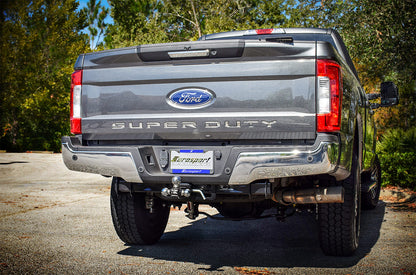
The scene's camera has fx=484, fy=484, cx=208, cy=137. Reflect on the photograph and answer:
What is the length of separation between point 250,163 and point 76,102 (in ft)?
5.63

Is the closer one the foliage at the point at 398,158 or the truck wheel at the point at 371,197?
the truck wheel at the point at 371,197

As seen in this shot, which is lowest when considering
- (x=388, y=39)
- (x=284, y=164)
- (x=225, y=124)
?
(x=284, y=164)

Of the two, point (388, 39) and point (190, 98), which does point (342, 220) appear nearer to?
point (190, 98)

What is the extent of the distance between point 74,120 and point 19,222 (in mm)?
2773

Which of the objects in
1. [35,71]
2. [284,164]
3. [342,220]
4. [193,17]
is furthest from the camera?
[193,17]

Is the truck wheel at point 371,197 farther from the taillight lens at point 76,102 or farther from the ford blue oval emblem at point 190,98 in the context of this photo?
the taillight lens at point 76,102

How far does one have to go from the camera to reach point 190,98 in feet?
13.1

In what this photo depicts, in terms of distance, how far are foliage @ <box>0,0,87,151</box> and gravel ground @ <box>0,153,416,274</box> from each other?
18.6 metres

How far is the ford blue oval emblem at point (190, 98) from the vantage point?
3961mm

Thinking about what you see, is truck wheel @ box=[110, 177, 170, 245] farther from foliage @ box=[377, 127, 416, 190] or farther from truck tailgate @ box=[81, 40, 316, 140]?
foliage @ box=[377, 127, 416, 190]

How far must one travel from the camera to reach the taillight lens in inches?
170

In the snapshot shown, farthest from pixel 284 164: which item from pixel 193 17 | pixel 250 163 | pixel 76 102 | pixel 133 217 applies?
pixel 193 17

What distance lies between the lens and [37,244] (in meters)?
5.14

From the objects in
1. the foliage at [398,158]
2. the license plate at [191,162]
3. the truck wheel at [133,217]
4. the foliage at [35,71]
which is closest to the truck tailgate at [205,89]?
the license plate at [191,162]
